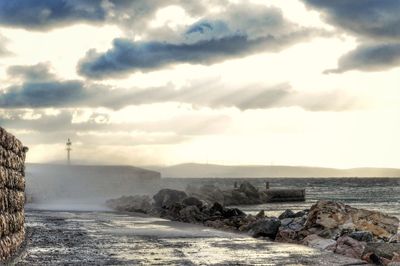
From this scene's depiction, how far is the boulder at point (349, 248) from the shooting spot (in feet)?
42.7

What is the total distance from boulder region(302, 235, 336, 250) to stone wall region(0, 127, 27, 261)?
718cm

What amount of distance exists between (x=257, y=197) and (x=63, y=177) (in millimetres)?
30620

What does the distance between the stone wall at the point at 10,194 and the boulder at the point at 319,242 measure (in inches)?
283

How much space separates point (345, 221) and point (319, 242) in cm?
279

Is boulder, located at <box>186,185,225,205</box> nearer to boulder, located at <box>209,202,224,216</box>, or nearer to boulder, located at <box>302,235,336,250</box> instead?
boulder, located at <box>209,202,224,216</box>

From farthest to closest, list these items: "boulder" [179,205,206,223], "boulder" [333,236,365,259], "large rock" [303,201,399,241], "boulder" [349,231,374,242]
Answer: "boulder" [179,205,206,223] → "large rock" [303,201,399,241] → "boulder" [349,231,374,242] → "boulder" [333,236,365,259]

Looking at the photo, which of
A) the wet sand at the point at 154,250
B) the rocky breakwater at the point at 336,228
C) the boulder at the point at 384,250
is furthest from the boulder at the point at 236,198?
the boulder at the point at 384,250

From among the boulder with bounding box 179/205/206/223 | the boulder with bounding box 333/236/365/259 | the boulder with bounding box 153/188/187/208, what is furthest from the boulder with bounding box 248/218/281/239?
the boulder with bounding box 153/188/187/208

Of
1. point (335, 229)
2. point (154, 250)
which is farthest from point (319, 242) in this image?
point (154, 250)

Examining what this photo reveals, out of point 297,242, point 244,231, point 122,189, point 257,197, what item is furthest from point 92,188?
point 297,242

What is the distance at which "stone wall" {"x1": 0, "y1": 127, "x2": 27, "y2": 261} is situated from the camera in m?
11.5

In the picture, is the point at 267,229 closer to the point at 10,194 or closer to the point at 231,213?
the point at 10,194

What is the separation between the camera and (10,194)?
12.6 metres

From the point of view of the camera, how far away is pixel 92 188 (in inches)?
3061
